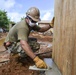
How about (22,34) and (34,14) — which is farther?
(34,14)

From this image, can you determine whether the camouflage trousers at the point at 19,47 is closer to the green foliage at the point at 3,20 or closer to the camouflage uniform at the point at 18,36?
the camouflage uniform at the point at 18,36

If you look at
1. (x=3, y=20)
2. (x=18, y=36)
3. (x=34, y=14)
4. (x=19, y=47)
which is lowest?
(x=3, y=20)

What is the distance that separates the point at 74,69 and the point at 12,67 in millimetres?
2699

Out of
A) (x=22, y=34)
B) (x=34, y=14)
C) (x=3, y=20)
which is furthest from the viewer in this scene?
(x=3, y=20)

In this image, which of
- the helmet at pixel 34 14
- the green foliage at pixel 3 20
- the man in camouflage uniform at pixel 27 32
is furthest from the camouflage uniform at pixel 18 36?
the green foliage at pixel 3 20

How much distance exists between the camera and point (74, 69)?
2727 mm

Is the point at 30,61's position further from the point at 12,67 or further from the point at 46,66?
the point at 46,66

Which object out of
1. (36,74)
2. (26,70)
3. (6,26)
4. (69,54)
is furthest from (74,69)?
(6,26)

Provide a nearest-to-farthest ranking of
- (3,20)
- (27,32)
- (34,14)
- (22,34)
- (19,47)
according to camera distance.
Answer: (22,34), (27,32), (34,14), (19,47), (3,20)

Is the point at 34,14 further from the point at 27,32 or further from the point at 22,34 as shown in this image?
the point at 22,34

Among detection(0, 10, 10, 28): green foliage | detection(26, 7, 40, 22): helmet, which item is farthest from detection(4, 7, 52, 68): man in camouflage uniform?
detection(0, 10, 10, 28): green foliage

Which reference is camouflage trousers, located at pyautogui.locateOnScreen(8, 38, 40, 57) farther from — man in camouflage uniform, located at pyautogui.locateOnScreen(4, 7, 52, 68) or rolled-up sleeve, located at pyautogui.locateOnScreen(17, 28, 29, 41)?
rolled-up sleeve, located at pyautogui.locateOnScreen(17, 28, 29, 41)

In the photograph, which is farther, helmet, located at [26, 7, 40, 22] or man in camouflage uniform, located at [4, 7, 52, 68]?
helmet, located at [26, 7, 40, 22]

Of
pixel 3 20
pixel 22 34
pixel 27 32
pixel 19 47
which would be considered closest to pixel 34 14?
pixel 27 32
